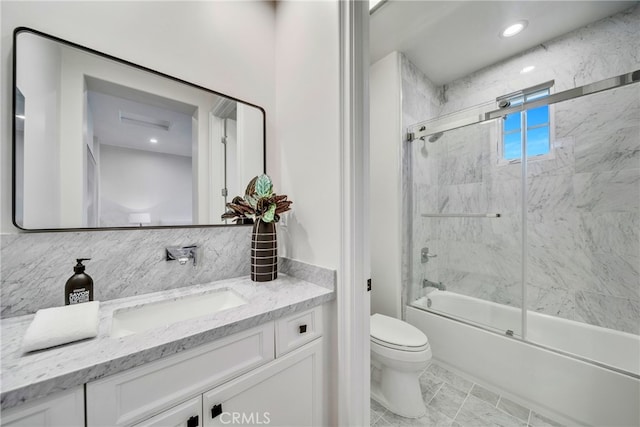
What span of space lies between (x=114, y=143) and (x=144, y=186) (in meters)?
0.20

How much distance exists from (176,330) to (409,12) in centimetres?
220

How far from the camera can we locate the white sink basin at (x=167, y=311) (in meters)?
0.86

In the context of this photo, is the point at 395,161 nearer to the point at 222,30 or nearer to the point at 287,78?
the point at 287,78

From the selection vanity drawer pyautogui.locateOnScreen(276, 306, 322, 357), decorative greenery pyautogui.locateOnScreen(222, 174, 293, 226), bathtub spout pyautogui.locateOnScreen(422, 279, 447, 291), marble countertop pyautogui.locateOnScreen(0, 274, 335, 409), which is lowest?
bathtub spout pyautogui.locateOnScreen(422, 279, 447, 291)

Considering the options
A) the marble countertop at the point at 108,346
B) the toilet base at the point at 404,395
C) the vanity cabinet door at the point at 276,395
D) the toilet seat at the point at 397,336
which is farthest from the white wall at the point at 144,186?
the toilet base at the point at 404,395

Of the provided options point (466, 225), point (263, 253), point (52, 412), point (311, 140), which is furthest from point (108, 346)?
point (466, 225)

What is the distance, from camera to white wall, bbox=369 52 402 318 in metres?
2.03

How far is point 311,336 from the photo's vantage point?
3.18 ft

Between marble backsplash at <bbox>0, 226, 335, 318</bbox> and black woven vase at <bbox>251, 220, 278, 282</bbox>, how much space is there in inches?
5.4

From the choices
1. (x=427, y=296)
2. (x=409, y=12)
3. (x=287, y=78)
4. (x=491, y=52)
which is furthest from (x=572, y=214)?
(x=287, y=78)

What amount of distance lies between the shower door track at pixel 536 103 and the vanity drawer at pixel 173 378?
81.1 inches

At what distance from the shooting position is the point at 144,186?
40.9 inches

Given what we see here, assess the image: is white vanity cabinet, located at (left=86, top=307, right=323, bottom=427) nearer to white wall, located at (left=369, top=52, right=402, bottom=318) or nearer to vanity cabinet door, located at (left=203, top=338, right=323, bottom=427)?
vanity cabinet door, located at (left=203, top=338, right=323, bottom=427)

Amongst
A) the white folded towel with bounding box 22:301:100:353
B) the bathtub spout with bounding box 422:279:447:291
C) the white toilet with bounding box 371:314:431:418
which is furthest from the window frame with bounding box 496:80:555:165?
the white folded towel with bounding box 22:301:100:353
